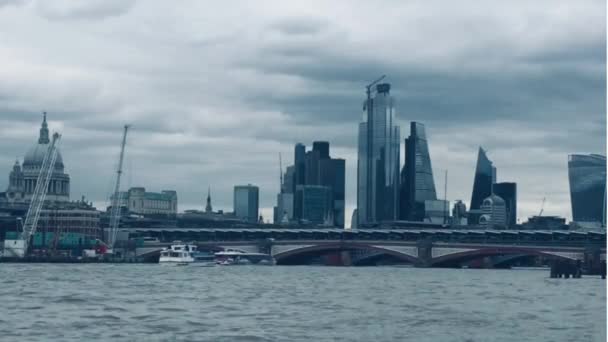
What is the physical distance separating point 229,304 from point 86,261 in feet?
391

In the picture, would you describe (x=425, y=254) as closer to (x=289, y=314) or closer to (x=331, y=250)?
(x=331, y=250)

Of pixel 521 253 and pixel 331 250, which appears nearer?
pixel 521 253

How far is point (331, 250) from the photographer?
190250mm

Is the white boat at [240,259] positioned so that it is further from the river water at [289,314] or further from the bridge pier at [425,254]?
the river water at [289,314]

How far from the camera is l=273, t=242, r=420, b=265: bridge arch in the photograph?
182000 millimetres

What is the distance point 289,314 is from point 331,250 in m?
133

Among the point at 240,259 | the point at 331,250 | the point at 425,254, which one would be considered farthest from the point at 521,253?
the point at 240,259

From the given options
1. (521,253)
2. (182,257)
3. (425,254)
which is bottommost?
(182,257)

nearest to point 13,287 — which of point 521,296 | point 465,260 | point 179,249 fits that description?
point 521,296

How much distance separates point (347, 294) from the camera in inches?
3031

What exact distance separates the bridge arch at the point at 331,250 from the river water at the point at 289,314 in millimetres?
96613

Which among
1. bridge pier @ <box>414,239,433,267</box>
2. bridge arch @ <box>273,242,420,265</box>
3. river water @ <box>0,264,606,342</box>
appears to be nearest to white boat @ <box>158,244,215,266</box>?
bridge arch @ <box>273,242,420,265</box>

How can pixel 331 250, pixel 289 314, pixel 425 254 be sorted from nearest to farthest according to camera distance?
1. pixel 289 314
2. pixel 425 254
3. pixel 331 250

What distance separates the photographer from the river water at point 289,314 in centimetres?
4784
